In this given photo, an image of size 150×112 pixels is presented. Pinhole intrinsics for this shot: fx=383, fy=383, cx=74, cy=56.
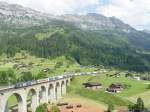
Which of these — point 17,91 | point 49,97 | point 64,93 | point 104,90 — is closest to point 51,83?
point 49,97

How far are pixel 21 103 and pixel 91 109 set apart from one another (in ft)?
92.1

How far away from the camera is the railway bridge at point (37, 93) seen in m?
108

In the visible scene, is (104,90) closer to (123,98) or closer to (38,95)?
(123,98)

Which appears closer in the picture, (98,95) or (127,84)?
(98,95)

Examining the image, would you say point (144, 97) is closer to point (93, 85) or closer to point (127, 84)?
point (93, 85)

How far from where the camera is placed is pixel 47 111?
11562cm

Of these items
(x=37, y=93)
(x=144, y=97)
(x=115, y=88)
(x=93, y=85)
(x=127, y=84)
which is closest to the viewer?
(x=37, y=93)

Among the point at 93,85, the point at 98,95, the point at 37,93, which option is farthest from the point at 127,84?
the point at 37,93

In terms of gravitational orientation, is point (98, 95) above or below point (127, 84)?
below

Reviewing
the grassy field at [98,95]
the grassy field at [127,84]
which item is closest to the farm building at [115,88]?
the grassy field at [127,84]

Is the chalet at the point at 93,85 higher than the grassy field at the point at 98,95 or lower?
higher

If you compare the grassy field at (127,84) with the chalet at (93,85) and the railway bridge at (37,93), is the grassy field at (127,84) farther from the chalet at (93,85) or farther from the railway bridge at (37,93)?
the railway bridge at (37,93)

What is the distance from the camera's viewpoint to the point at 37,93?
13188 cm

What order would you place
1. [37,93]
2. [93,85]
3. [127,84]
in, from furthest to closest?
[127,84] → [93,85] → [37,93]
